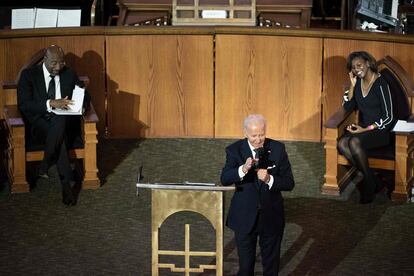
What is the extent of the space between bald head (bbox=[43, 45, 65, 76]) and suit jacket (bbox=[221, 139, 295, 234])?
2862mm

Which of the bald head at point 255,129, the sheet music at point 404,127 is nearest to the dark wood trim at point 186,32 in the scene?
the sheet music at point 404,127

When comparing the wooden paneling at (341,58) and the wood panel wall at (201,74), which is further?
the wood panel wall at (201,74)

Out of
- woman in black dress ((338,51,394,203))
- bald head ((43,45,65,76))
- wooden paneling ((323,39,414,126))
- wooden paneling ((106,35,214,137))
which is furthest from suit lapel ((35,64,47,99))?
wooden paneling ((323,39,414,126))

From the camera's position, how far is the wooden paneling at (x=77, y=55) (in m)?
10.8

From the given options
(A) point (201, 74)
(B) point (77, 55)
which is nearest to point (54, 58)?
(B) point (77, 55)

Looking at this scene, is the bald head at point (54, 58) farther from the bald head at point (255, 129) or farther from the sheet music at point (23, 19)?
the bald head at point (255, 129)

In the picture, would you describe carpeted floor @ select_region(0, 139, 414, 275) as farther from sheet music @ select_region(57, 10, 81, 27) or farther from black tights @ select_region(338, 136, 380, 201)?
sheet music @ select_region(57, 10, 81, 27)

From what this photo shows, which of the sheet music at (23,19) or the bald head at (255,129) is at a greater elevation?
the sheet music at (23,19)

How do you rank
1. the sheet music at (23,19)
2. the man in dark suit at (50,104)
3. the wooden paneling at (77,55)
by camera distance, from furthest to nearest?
1. the sheet music at (23,19)
2. the wooden paneling at (77,55)
3. the man in dark suit at (50,104)

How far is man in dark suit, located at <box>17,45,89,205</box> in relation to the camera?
9.55m

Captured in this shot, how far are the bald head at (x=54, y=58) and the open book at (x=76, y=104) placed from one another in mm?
258

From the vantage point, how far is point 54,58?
9625mm

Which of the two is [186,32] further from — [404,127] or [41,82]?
[404,127]

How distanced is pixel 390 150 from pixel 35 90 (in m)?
2.98
